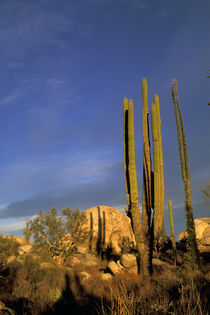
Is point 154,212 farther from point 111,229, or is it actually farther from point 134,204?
point 111,229

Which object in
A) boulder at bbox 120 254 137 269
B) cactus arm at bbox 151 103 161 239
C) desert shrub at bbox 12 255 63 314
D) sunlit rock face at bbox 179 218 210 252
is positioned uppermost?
cactus arm at bbox 151 103 161 239

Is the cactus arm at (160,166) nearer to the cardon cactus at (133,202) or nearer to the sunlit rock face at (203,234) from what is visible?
the cardon cactus at (133,202)

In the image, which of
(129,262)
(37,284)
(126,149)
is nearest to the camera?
(37,284)

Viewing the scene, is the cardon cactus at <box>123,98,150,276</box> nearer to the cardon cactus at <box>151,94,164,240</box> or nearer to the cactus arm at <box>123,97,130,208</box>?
the cactus arm at <box>123,97,130,208</box>

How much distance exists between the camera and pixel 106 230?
22547 mm

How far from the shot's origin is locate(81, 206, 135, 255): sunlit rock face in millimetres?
20938

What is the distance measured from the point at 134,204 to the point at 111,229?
11615 millimetres

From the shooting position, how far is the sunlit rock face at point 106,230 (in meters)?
20.9

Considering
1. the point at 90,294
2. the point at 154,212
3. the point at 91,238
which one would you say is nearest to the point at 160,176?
the point at 154,212

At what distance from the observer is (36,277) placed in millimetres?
11328

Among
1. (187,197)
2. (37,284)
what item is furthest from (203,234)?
(37,284)

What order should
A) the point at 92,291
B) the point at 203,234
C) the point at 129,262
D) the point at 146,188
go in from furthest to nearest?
1. the point at 203,234
2. the point at 129,262
3. the point at 146,188
4. the point at 92,291

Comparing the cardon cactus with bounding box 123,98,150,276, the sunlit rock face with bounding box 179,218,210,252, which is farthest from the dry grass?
the sunlit rock face with bounding box 179,218,210,252

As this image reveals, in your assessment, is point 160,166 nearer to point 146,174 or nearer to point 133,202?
point 146,174
